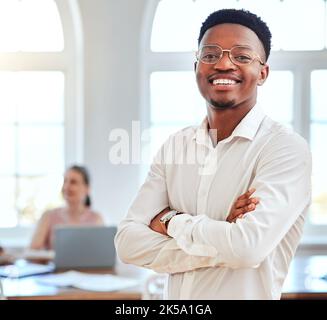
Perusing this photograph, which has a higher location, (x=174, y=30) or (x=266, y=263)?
Result: (x=174, y=30)

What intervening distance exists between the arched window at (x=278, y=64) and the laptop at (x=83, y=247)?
34.2 inches

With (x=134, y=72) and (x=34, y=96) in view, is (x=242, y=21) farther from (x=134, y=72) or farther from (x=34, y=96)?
(x=34, y=96)

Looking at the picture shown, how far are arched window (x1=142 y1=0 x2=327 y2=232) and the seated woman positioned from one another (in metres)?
1.05

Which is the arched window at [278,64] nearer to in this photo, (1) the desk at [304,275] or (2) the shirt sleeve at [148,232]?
(2) the shirt sleeve at [148,232]

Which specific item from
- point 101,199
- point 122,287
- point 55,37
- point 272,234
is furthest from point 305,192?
point 122,287

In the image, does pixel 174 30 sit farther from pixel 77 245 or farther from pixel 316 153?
pixel 77 245

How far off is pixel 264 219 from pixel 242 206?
1.1 inches

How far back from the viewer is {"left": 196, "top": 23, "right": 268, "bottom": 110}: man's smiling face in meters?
0.70

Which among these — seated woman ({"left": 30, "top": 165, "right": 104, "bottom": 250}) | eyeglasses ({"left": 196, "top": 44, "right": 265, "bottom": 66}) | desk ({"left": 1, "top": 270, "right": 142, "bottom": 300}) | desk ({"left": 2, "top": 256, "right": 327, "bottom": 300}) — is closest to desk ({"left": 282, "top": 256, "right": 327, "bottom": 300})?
desk ({"left": 2, "top": 256, "right": 327, "bottom": 300})

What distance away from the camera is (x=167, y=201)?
0.80 m

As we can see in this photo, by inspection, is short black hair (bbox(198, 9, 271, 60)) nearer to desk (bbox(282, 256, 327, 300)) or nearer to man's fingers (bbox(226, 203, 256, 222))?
man's fingers (bbox(226, 203, 256, 222))

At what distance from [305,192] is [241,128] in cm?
10

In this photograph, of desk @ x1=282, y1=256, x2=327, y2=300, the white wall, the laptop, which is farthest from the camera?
the laptop

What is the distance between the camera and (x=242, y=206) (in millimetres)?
704
